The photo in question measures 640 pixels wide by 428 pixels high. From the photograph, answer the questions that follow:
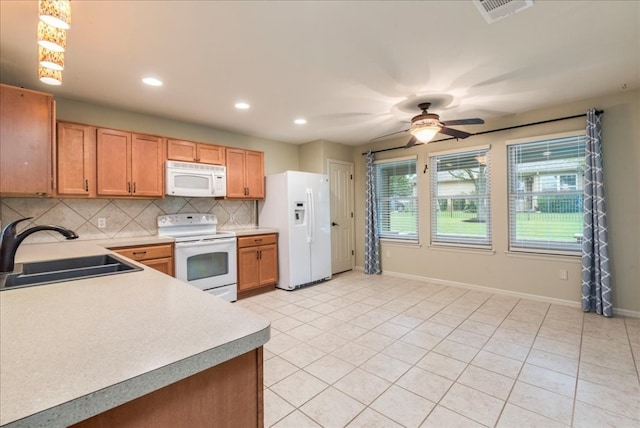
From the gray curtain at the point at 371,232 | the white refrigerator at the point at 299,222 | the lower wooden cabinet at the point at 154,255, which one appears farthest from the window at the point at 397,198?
the lower wooden cabinet at the point at 154,255

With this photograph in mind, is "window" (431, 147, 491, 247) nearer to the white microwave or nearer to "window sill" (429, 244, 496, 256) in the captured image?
"window sill" (429, 244, 496, 256)

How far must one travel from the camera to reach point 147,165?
3.56m

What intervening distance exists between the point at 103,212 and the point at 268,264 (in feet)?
7.00

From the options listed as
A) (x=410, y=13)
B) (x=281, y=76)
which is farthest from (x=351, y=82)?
(x=410, y=13)

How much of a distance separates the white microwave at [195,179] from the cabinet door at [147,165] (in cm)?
10

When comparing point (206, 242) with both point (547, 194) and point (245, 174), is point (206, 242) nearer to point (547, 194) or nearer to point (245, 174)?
point (245, 174)

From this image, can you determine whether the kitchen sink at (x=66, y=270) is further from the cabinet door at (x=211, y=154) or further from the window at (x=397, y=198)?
the window at (x=397, y=198)

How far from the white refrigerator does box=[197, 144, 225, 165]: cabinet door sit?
84 centimetres

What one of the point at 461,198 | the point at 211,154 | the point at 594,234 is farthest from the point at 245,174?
the point at 594,234

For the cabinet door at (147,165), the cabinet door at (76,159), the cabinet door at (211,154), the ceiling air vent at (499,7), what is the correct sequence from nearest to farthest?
the ceiling air vent at (499,7)
the cabinet door at (76,159)
the cabinet door at (147,165)
the cabinet door at (211,154)

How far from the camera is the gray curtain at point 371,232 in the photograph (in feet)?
17.7

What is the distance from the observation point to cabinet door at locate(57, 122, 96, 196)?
9.87 ft

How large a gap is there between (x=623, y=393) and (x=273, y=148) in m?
4.94

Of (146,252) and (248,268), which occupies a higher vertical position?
(146,252)
